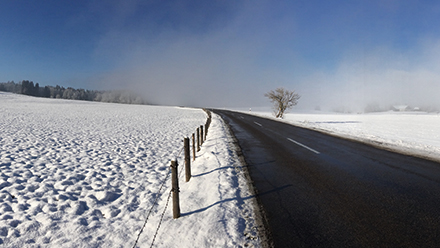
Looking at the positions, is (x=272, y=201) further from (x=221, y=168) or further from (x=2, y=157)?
(x=2, y=157)

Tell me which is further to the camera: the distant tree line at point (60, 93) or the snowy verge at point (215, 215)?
the distant tree line at point (60, 93)

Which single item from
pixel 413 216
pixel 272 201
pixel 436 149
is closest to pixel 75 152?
pixel 272 201

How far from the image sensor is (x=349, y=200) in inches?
157

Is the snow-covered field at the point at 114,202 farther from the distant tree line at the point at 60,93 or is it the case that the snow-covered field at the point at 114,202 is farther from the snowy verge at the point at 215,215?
the distant tree line at the point at 60,93

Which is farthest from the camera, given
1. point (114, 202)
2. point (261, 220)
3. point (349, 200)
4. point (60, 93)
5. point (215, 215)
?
point (60, 93)

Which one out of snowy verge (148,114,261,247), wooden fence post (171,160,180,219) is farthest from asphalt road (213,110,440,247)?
wooden fence post (171,160,180,219)

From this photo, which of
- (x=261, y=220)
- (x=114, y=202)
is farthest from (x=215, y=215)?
(x=114, y=202)

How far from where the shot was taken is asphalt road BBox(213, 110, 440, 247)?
2.89m

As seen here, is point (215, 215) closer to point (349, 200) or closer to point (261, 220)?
point (261, 220)

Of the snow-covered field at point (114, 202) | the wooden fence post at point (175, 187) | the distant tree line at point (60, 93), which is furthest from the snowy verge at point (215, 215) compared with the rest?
the distant tree line at point (60, 93)

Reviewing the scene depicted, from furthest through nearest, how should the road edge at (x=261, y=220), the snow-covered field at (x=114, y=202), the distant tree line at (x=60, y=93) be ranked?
the distant tree line at (x=60, y=93) < the snow-covered field at (x=114, y=202) < the road edge at (x=261, y=220)

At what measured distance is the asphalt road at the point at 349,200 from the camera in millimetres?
2893

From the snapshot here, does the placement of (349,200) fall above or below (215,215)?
above

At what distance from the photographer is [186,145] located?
17.7ft
